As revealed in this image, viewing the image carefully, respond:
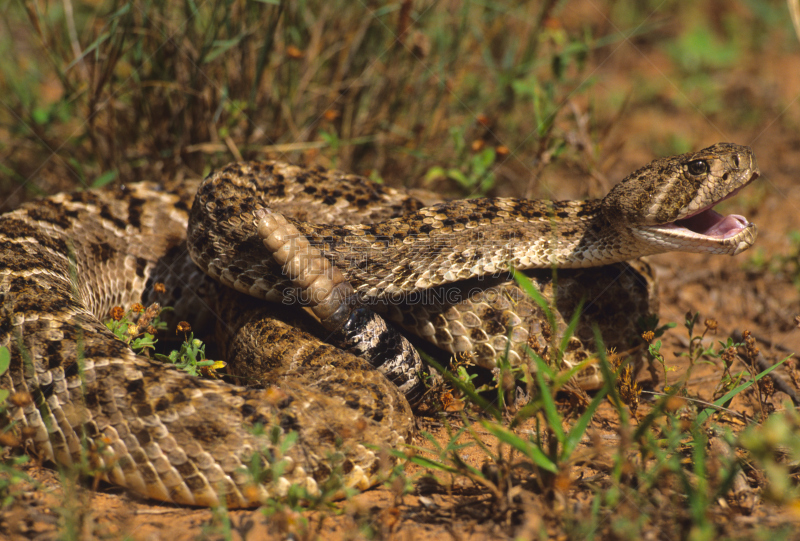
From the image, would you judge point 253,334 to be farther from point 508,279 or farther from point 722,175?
point 722,175

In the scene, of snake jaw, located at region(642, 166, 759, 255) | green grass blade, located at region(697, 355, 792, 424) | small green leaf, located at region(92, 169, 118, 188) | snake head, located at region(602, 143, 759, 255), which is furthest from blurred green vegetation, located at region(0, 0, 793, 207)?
green grass blade, located at region(697, 355, 792, 424)

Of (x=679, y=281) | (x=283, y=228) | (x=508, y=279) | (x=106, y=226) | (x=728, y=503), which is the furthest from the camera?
(x=679, y=281)

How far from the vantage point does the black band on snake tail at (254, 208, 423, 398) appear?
13.2 ft

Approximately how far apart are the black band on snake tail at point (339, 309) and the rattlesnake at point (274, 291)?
0.02 meters

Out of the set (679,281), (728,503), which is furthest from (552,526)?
(679,281)

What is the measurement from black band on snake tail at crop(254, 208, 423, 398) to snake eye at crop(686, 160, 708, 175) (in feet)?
7.56

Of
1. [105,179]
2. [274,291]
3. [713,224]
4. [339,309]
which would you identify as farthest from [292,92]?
[713,224]

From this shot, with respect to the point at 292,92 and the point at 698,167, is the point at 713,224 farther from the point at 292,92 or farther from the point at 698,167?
the point at 292,92

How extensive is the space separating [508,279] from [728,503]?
204 centimetres

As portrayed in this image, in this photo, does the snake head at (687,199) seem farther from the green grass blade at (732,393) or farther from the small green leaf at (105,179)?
the small green leaf at (105,179)

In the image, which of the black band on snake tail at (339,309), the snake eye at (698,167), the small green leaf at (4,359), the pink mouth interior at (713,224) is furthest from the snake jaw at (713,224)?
the small green leaf at (4,359)

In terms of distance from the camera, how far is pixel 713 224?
474 centimetres

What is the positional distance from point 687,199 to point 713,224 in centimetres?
42

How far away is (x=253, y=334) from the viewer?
14.6ft
